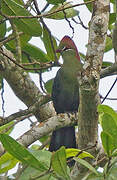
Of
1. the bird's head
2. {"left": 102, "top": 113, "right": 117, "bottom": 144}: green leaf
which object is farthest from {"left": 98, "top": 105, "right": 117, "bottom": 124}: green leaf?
the bird's head

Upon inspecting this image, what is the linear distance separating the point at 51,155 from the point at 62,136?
2046 millimetres

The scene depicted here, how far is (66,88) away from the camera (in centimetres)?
411

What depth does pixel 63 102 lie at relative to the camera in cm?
429

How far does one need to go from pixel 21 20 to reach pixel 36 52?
2.29ft

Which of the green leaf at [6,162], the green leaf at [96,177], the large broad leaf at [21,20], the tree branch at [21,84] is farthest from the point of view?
the tree branch at [21,84]

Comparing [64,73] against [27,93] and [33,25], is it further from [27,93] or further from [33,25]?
[33,25]

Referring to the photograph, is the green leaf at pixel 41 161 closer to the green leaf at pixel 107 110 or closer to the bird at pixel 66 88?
the green leaf at pixel 107 110

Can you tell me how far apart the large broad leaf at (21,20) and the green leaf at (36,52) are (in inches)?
22.4

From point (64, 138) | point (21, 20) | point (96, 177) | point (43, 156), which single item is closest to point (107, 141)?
point (96, 177)

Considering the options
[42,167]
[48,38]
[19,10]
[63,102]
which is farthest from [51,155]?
[63,102]

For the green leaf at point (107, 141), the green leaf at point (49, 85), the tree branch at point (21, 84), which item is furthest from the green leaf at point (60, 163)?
the green leaf at point (49, 85)

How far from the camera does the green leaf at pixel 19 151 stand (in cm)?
174

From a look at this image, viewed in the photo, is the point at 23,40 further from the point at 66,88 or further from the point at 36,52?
the point at 66,88

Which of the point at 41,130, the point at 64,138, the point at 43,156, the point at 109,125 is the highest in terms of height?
the point at 109,125
